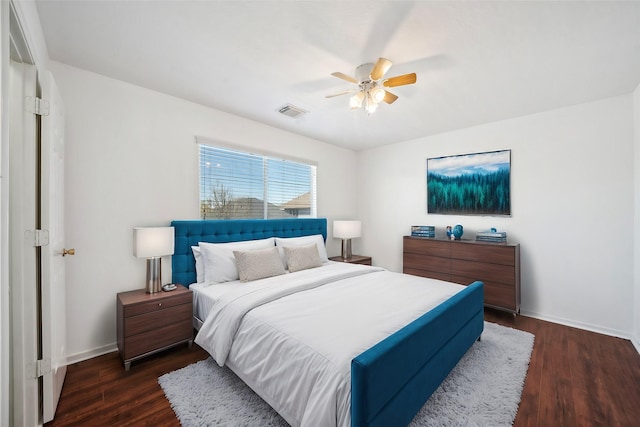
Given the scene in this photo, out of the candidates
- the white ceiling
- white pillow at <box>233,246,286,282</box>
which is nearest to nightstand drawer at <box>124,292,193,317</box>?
white pillow at <box>233,246,286,282</box>

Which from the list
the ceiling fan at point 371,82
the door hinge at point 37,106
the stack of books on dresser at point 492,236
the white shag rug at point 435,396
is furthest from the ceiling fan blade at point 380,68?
the stack of books on dresser at point 492,236

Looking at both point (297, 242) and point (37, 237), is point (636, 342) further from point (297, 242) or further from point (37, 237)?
point (37, 237)

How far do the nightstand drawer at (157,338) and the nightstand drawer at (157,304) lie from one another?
0.59 ft

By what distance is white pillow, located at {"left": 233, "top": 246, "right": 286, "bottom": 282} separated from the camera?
8.96 feet

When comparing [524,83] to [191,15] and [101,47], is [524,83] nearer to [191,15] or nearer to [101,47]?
[191,15]

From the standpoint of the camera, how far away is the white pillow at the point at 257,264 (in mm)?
2732

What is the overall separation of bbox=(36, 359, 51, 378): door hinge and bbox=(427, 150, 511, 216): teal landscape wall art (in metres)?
4.39

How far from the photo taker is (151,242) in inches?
94.3

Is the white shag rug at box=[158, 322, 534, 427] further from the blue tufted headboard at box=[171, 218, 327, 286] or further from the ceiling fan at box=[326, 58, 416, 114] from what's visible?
the ceiling fan at box=[326, 58, 416, 114]

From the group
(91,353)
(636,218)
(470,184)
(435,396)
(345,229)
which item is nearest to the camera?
(435,396)

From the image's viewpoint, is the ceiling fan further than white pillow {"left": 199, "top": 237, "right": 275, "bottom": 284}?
No

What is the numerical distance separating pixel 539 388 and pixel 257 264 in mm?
2542

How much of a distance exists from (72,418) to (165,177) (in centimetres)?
201

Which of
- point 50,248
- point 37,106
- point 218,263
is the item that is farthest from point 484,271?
point 37,106
